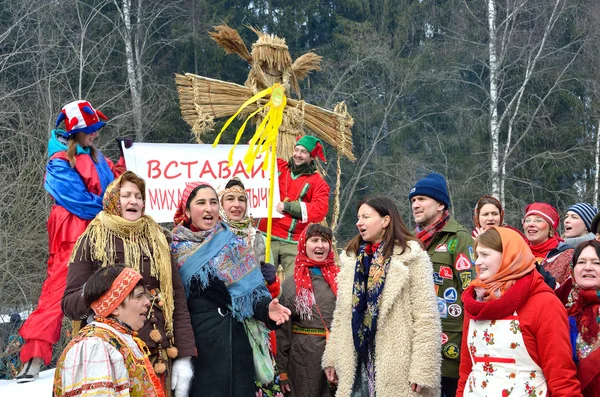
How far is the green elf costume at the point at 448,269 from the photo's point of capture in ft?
15.4

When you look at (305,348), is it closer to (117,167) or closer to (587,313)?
(587,313)

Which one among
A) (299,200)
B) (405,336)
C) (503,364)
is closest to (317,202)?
(299,200)

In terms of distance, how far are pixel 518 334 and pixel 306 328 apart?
203cm

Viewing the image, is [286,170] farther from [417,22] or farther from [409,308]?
[417,22]

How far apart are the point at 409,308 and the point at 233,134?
17.6 m

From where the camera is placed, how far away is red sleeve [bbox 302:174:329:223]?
23.1ft

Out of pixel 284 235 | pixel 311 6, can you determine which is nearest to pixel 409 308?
pixel 284 235

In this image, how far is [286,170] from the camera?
24.0ft

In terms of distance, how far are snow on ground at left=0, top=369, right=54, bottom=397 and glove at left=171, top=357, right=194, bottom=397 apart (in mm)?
1628

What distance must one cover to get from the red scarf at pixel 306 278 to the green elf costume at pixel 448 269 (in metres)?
0.91

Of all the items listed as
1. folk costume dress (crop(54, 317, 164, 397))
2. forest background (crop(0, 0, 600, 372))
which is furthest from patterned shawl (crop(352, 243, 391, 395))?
forest background (crop(0, 0, 600, 372))

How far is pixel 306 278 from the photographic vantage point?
216 inches

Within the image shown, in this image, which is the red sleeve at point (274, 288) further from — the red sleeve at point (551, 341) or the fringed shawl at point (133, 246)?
the red sleeve at point (551, 341)

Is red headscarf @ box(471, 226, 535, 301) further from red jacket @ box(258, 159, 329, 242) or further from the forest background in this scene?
the forest background
